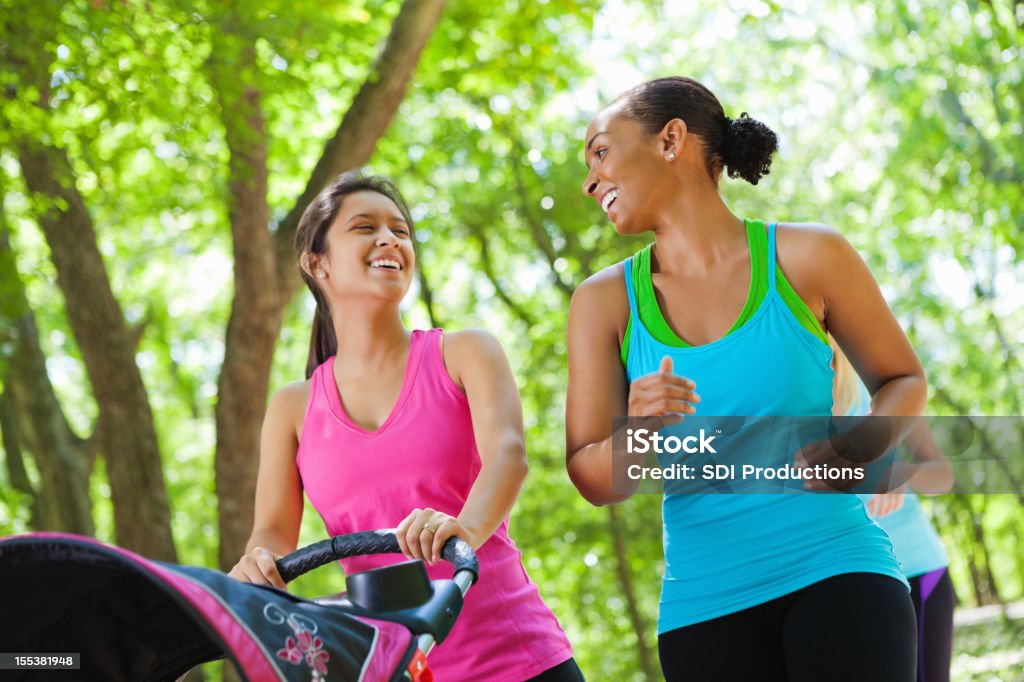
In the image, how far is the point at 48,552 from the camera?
167cm

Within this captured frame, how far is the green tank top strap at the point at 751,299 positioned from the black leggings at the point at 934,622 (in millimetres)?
1374

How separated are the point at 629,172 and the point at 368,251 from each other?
0.72 meters

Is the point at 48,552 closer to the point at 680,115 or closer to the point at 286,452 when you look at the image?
the point at 286,452

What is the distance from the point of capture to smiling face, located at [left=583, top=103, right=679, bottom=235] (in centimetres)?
245

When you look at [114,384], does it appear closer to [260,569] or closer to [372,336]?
[372,336]

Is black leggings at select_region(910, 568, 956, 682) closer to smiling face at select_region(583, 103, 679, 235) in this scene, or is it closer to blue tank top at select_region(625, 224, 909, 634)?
blue tank top at select_region(625, 224, 909, 634)

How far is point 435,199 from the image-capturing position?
492 inches

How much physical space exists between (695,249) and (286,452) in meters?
1.08

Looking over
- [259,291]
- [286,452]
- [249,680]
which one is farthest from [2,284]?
[249,680]

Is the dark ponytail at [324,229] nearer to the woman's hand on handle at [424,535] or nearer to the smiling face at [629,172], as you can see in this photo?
the smiling face at [629,172]

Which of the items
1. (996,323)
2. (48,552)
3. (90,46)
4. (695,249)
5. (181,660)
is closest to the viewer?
(48,552)

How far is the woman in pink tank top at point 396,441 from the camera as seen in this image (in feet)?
7.91

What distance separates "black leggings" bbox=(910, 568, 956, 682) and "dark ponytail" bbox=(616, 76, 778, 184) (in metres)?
1.48

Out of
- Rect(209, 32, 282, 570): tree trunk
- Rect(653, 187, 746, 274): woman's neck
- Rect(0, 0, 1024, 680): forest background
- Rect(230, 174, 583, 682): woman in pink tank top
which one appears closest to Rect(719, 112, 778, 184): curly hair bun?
Rect(653, 187, 746, 274): woman's neck
